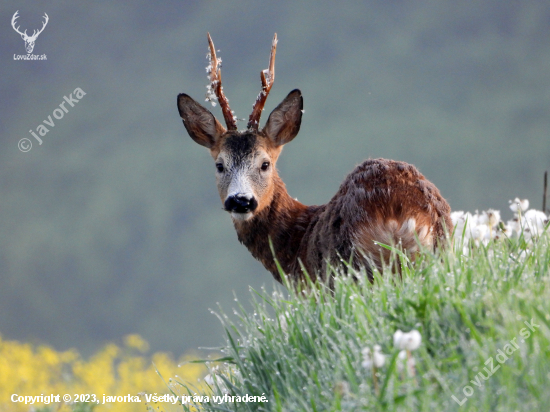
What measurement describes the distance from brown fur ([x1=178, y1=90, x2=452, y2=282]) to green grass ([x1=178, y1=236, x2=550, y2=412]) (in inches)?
21.4

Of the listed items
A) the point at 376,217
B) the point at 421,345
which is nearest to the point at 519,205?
the point at 376,217

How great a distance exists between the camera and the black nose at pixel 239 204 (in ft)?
18.0

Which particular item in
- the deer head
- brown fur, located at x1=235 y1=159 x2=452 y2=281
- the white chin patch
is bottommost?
brown fur, located at x1=235 y1=159 x2=452 y2=281

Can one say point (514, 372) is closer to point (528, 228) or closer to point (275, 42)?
point (528, 228)

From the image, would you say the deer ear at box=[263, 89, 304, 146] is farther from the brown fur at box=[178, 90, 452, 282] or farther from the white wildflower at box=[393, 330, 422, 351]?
the white wildflower at box=[393, 330, 422, 351]

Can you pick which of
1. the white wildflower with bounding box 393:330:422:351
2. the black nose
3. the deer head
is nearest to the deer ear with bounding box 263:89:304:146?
the deer head

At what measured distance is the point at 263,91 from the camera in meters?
5.99

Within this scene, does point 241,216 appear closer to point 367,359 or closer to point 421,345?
point 421,345

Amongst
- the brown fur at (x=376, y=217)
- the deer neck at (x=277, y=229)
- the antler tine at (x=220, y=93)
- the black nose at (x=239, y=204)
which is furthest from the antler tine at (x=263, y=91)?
the brown fur at (x=376, y=217)

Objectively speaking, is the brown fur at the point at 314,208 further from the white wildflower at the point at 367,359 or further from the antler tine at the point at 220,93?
the white wildflower at the point at 367,359

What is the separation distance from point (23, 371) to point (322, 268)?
5936 mm

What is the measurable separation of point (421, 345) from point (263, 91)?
3776mm

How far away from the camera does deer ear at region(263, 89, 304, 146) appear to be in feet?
20.1

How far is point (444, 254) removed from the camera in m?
3.45
